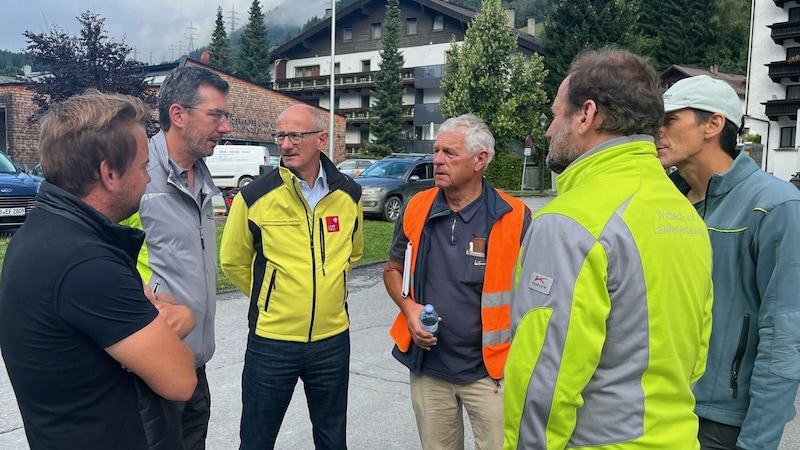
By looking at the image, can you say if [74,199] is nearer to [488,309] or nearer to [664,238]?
[664,238]

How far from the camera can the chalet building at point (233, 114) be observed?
30.5 metres

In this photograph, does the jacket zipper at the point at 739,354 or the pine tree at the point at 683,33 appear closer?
the jacket zipper at the point at 739,354

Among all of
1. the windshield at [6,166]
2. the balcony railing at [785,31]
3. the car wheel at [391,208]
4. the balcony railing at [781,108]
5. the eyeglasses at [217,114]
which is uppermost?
the balcony railing at [785,31]

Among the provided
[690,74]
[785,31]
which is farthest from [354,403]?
[785,31]

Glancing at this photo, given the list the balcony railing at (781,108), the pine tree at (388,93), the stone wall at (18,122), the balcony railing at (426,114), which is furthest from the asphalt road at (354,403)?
the balcony railing at (426,114)

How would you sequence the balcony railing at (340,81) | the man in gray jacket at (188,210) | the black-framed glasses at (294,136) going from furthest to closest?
the balcony railing at (340,81) < the black-framed glasses at (294,136) < the man in gray jacket at (188,210)

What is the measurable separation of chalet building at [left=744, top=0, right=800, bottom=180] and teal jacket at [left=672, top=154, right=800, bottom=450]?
40.3 metres

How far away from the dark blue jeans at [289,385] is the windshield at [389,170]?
1343 cm

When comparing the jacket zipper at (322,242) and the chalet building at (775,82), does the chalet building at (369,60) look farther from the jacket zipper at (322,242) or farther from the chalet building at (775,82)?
the jacket zipper at (322,242)

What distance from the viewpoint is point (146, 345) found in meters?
1.73

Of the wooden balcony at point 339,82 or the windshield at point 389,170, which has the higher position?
the wooden balcony at point 339,82

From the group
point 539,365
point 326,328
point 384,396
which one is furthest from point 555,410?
point 384,396

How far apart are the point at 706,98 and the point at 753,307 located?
2.56 feet

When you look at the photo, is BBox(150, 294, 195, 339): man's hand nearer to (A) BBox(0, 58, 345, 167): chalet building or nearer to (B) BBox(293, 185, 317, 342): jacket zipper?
(B) BBox(293, 185, 317, 342): jacket zipper
